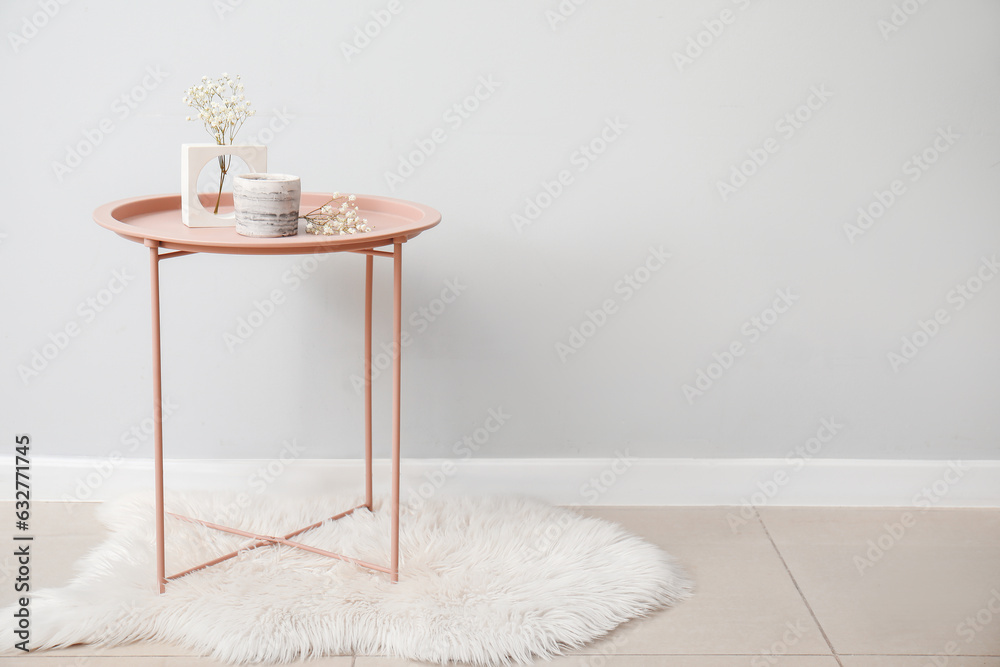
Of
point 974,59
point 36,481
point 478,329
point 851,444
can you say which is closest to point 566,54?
point 478,329

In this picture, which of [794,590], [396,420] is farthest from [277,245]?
[794,590]

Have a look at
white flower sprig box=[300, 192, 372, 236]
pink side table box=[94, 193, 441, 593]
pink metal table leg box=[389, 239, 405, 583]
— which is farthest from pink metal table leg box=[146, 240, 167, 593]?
pink metal table leg box=[389, 239, 405, 583]

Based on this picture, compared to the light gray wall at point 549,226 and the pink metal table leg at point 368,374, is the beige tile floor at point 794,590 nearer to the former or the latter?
the light gray wall at point 549,226

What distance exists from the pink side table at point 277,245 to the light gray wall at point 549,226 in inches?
8.1

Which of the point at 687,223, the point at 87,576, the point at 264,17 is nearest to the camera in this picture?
the point at 87,576

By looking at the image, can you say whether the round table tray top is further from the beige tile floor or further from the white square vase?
the beige tile floor

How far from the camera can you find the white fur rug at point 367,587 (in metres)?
1.50

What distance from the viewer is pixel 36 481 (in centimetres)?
204

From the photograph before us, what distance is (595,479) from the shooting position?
2.10 metres

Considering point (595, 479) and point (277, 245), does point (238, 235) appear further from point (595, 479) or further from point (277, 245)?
point (595, 479)

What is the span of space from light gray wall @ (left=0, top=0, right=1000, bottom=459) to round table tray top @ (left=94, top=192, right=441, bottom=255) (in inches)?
8.9

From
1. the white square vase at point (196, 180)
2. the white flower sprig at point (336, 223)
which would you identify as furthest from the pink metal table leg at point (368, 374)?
the white square vase at point (196, 180)

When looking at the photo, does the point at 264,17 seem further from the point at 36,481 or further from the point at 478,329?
the point at 36,481

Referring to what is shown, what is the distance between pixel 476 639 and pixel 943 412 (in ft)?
4.33
